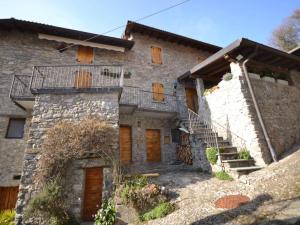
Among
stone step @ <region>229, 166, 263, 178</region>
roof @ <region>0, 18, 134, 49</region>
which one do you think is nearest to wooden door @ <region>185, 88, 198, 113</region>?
roof @ <region>0, 18, 134, 49</region>

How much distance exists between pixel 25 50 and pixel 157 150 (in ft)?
28.2

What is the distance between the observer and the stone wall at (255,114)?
7.33 m

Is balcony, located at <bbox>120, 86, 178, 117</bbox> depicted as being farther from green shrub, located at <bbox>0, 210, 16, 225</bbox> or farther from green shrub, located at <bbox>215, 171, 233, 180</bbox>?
green shrub, located at <bbox>0, 210, 16, 225</bbox>

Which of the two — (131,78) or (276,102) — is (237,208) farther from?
(131,78)

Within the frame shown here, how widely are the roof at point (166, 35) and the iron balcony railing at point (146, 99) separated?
397 centimetres

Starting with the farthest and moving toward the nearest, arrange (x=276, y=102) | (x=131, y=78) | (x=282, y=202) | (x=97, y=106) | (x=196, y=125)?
(x=131, y=78) < (x=196, y=125) < (x=276, y=102) < (x=97, y=106) < (x=282, y=202)

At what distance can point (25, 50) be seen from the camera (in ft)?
32.8

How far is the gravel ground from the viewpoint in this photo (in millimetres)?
3934

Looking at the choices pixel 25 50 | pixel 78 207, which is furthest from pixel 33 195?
pixel 25 50

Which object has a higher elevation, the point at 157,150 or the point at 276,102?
the point at 276,102

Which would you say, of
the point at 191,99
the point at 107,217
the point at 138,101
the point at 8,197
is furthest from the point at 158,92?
the point at 8,197

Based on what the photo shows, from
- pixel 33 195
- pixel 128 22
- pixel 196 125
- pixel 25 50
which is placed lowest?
pixel 33 195

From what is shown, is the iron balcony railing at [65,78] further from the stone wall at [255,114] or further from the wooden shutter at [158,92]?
the stone wall at [255,114]

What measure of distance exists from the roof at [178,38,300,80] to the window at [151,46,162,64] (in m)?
2.84
